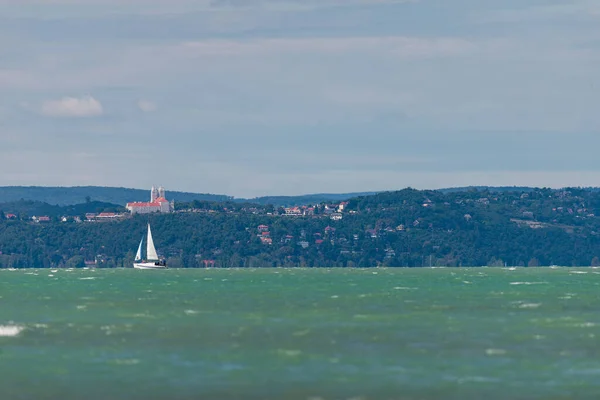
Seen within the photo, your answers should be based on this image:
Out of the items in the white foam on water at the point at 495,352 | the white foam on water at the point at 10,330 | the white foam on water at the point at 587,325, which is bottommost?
the white foam on water at the point at 10,330

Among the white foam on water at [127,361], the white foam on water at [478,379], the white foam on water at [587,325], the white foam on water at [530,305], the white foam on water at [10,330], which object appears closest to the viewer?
the white foam on water at [478,379]

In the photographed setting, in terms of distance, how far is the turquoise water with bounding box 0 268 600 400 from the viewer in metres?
57.4

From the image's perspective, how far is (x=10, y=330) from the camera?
86.9 meters

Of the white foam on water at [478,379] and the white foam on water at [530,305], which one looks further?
the white foam on water at [530,305]

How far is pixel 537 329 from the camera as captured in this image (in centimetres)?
8600

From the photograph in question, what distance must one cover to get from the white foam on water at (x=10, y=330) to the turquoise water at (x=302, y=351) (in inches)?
7.6

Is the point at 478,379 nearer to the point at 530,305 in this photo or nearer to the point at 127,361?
the point at 127,361

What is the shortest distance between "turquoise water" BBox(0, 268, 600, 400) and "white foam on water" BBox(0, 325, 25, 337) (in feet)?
0.64

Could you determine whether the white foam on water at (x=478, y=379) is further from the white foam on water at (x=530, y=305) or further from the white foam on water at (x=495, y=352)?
the white foam on water at (x=530, y=305)

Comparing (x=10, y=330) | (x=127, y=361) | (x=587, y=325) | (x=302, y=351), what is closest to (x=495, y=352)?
(x=302, y=351)

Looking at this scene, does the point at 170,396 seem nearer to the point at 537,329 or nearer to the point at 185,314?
the point at 537,329

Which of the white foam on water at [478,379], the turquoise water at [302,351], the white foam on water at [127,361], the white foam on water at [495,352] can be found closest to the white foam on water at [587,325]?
the turquoise water at [302,351]

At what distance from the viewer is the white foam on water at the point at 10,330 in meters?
83.5

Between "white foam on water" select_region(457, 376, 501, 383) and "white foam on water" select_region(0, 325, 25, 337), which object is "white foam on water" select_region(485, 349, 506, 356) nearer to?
→ "white foam on water" select_region(457, 376, 501, 383)
